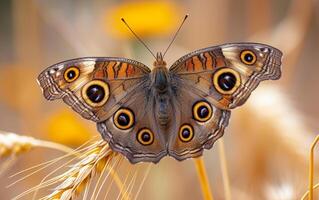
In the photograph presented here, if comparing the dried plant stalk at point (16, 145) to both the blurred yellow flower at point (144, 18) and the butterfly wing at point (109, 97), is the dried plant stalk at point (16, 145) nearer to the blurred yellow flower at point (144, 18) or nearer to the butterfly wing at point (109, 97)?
the butterfly wing at point (109, 97)

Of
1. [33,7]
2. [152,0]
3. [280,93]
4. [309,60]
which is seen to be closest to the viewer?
[280,93]

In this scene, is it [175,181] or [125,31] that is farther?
[125,31]

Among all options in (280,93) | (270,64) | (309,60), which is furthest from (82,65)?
(309,60)

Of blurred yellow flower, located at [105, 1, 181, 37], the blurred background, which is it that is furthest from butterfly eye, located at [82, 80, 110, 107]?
blurred yellow flower, located at [105, 1, 181, 37]

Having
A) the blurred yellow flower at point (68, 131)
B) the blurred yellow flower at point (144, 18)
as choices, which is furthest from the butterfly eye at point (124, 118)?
the blurred yellow flower at point (144, 18)

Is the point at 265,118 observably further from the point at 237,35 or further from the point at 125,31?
the point at 237,35

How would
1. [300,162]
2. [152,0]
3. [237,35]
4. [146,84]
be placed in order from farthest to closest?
[237,35]
[152,0]
[300,162]
[146,84]

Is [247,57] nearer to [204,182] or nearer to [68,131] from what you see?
[204,182]

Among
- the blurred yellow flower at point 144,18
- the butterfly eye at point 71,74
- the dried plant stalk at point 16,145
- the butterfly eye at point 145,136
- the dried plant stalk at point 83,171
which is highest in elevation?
the blurred yellow flower at point 144,18

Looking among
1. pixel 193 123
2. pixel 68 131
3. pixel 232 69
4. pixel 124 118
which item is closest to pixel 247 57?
pixel 232 69
